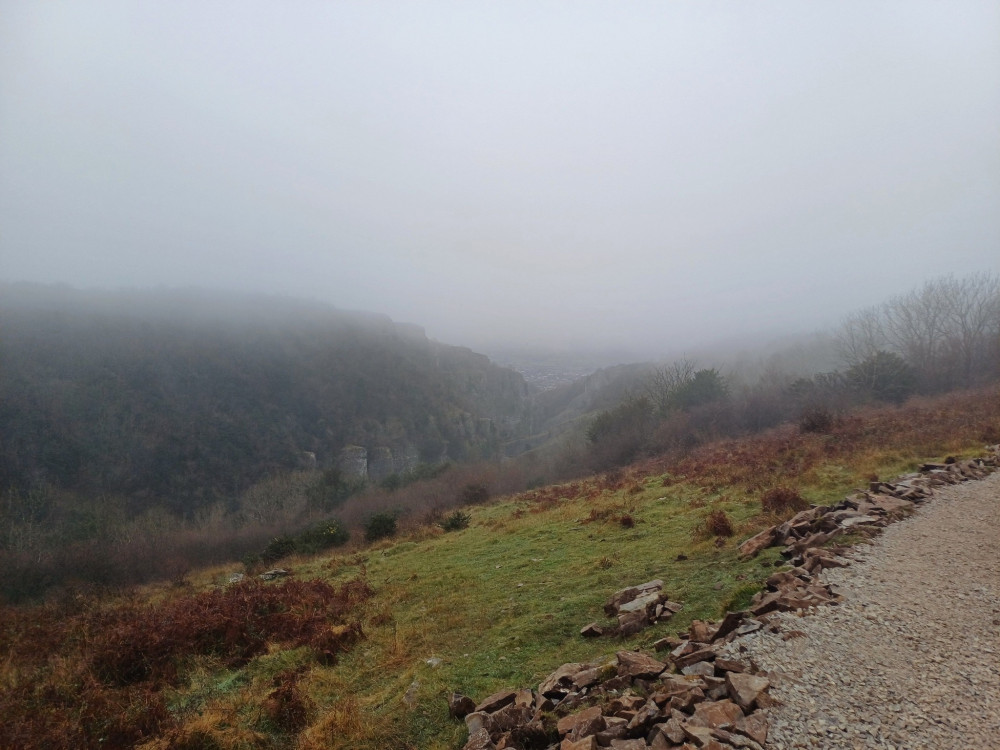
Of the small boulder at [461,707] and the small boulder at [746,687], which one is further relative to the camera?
the small boulder at [461,707]

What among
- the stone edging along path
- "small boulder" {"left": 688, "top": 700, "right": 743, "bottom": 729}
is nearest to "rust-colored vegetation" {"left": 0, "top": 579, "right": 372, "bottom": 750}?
the stone edging along path

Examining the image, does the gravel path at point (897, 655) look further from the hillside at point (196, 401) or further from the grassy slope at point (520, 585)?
the hillside at point (196, 401)

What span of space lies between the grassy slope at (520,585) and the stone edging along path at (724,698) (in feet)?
2.87

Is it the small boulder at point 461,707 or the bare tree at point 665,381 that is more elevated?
the small boulder at point 461,707

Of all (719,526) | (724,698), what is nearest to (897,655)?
(724,698)

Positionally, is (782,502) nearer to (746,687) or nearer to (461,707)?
(746,687)

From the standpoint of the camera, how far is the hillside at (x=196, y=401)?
277 feet

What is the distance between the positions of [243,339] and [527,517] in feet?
498

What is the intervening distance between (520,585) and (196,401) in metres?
120

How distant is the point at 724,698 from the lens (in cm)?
465

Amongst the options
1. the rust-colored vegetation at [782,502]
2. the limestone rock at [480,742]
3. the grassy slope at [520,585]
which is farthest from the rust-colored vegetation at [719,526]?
the limestone rock at [480,742]

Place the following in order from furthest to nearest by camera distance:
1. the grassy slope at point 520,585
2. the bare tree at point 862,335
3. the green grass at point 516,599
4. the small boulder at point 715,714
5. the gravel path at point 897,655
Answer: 1. the bare tree at point 862,335
2. the green grass at point 516,599
3. the grassy slope at point 520,585
4. the small boulder at point 715,714
5. the gravel path at point 897,655

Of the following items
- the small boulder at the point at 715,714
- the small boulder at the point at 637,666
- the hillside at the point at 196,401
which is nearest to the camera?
the small boulder at the point at 715,714

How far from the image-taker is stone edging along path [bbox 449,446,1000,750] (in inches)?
161
